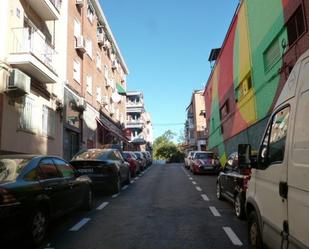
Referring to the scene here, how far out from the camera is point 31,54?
15.2 meters

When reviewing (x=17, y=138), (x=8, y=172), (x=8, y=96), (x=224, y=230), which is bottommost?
(x=224, y=230)

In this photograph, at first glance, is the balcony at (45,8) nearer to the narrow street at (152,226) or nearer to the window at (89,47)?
the window at (89,47)

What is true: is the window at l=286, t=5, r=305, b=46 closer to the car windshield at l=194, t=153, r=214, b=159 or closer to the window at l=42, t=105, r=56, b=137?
the window at l=42, t=105, r=56, b=137

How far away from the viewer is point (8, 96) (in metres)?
14.6

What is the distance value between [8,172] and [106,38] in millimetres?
31584

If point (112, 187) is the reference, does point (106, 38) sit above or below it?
above

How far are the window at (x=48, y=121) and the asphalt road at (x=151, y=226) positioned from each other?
760 cm

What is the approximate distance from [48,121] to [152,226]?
12.3 m

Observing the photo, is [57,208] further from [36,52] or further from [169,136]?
[169,136]

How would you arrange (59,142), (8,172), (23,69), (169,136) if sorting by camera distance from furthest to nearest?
(169,136) < (59,142) < (23,69) < (8,172)

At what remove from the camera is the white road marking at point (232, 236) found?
6759 mm

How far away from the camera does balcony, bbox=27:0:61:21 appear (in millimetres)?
17125

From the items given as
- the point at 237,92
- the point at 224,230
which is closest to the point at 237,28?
the point at 237,92

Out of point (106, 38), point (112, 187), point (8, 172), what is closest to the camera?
point (8, 172)
